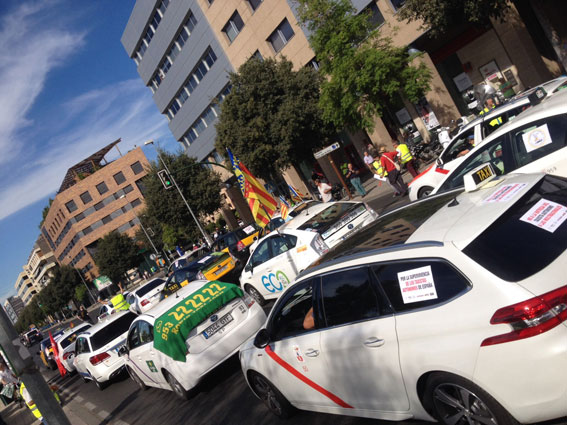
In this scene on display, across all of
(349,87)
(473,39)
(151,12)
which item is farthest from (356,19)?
(151,12)

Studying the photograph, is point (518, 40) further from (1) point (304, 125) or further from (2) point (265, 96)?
(2) point (265, 96)

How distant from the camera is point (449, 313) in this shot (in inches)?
114

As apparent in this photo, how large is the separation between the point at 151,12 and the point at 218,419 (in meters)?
47.2

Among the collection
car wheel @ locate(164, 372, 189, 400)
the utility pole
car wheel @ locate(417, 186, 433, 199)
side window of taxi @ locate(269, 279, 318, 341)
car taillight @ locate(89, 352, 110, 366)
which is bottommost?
car wheel @ locate(164, 372, 189, 400)

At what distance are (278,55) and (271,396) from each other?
95.8 feet

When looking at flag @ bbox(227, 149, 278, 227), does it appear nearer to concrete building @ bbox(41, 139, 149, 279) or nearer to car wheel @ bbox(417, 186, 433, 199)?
car wheel @ bbox(417, 186, 433, 199)

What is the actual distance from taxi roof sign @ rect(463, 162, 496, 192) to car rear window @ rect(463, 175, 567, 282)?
75 cm

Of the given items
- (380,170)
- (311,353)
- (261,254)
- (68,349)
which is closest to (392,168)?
(380,170)

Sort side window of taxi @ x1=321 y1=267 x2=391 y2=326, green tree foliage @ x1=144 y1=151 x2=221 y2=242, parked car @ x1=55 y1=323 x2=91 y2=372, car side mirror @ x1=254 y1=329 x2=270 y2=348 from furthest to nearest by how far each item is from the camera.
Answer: green tree foliage @ x1=144 y1=151 x2=221 y2=242, parked car @ x1=55 y1=323 x2=91 y2=372, car side mirror @ x1=254 y1=329 x2=270 y2=348, side window of taxi @ x1=321 y1=267 x2=391 y2=326

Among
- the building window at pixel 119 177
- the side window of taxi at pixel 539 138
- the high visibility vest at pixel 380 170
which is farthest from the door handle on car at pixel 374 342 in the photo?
the building window at pixel 119 177

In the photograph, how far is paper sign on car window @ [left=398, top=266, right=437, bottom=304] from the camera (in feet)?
10.0

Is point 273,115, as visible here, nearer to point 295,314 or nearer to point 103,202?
point 295,314

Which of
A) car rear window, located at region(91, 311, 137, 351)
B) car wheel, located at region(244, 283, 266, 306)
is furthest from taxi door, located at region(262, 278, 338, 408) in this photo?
car rear window, located at region(91, 311, 137, 351)

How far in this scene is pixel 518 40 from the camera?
66.2 ft
